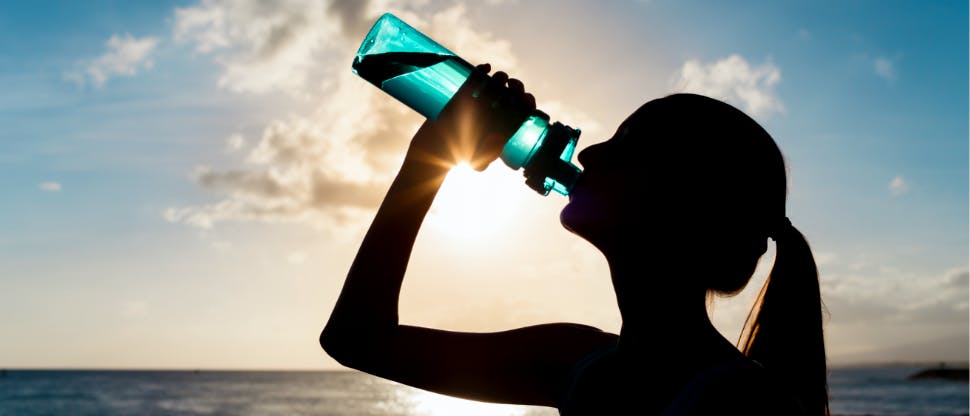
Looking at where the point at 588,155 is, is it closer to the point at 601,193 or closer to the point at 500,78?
the point at 601,193

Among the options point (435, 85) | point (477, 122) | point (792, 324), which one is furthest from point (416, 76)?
point (792, 324)

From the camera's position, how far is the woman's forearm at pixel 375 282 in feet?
5.88

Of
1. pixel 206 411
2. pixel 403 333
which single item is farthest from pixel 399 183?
pixel 206 411

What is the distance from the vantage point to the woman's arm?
1.80 metres

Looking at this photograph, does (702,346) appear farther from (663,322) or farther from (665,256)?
(665,256)

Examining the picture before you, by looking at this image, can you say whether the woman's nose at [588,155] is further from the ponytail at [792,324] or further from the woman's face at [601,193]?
the ponytail at [792,324]

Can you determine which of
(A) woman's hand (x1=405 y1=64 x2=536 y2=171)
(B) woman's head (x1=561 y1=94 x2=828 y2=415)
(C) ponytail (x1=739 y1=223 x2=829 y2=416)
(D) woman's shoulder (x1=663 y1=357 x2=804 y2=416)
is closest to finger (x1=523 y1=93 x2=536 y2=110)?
(A) woman's hand (x1=405 y1=64 x2=536 y2=171)

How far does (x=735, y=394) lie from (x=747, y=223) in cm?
52

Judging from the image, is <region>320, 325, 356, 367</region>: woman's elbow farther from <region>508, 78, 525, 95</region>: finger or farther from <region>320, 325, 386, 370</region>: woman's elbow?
<region>508, 78, 525, 95</region>: finger

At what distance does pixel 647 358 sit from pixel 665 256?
0.22 metres

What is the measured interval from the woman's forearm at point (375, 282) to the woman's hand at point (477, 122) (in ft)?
0.49

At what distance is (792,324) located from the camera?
5.30 feet

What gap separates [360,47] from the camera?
7.61 ft

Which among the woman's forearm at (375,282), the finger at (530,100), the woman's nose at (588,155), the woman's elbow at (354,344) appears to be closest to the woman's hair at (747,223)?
the woman's nose at (588,155)
